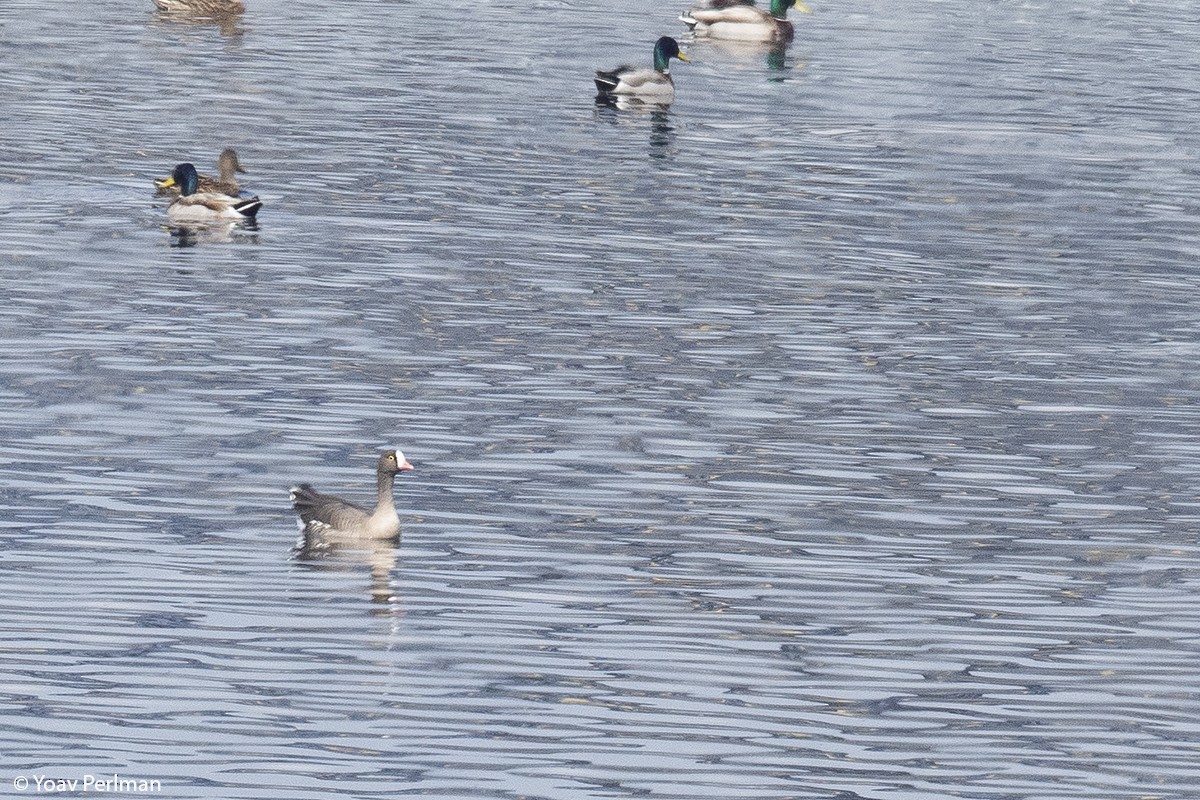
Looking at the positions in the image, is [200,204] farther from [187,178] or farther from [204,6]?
[204,6]

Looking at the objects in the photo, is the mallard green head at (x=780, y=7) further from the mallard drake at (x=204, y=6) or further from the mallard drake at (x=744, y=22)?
the mallard drake at (x=204, y=6)

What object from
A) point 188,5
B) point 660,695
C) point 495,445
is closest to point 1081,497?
point 495,445

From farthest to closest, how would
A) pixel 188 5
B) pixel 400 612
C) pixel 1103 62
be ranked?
pixel 188 5
pixel 1103 62
pixel 400 612

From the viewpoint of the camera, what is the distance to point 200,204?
120ft

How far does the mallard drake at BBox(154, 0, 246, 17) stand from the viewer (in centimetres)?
6450

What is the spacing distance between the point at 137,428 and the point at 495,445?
11.7 ft

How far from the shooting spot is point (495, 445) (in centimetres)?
2459

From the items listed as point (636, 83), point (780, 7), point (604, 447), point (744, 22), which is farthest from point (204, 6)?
point (604, 447)

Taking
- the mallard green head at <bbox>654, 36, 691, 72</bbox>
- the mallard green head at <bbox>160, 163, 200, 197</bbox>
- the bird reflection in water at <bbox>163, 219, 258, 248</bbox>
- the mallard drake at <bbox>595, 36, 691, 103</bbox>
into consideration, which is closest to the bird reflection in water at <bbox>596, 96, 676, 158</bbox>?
the mallard drake at <bbox>595, 36, 691, 103</bbox>

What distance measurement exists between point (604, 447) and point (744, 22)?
43244 millimetres

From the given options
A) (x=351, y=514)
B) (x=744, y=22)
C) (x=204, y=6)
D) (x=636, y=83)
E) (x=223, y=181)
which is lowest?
(x=744, y=22)

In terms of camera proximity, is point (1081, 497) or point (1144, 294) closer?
point (1081, 497)

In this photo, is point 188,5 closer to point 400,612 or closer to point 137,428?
point 137,428

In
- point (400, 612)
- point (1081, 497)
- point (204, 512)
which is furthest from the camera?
point (1081, 497)
